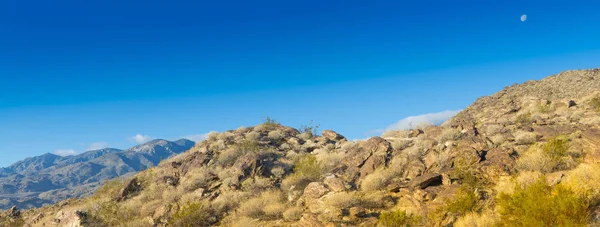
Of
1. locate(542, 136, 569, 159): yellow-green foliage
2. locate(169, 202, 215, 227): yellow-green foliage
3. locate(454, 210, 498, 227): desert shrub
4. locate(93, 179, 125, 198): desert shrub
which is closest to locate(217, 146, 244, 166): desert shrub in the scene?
locate(93, 179, 125, 198): desert shrub

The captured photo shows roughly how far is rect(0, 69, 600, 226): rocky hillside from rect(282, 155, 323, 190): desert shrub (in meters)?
0.08

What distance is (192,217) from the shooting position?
14.9 meters

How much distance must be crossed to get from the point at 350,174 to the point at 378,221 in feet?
18.8

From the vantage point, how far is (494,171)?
13430 mm

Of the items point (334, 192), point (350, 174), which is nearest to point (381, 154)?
point (350, 174)

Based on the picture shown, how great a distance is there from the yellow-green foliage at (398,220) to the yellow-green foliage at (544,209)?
264 centimetres

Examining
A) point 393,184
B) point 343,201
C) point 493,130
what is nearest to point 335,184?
point 343,201

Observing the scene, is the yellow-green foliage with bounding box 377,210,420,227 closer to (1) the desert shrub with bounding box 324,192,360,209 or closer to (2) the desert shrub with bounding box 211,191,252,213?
(1) the desert shrub with bounding box 324,192,360,209

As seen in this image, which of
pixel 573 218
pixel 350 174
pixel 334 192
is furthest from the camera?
pixel 350 174

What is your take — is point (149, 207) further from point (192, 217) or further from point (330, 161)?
point (330, 161)

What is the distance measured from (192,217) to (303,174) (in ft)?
21.9

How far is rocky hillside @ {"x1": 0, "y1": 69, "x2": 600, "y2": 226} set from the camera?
33.3 ft

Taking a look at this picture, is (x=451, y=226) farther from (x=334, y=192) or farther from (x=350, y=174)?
(x=350, y=174)

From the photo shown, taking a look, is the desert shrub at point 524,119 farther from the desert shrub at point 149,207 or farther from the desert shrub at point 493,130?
the desert shrub at point 149,207
